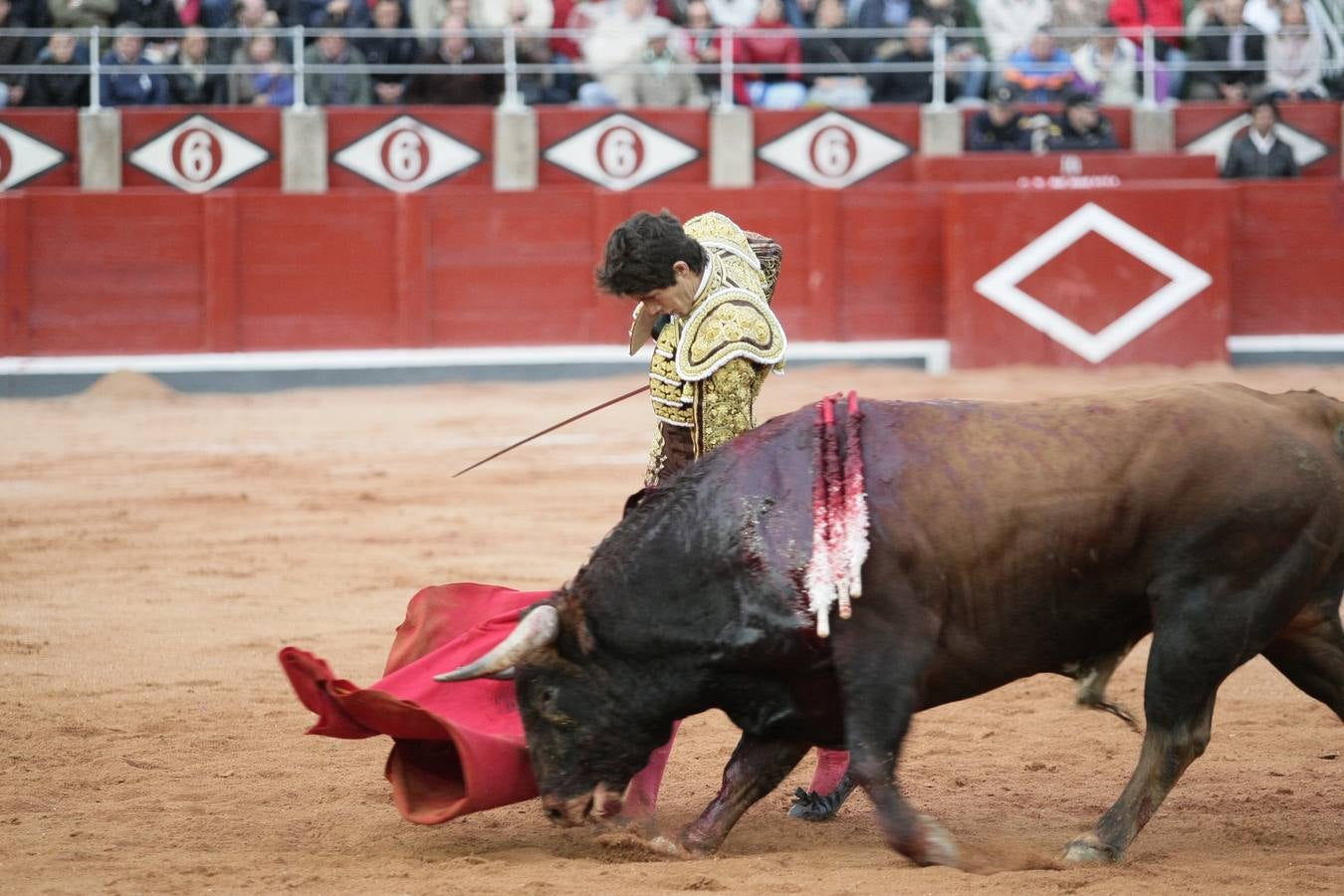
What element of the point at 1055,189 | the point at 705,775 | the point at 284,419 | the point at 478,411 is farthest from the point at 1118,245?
the point at 705,775

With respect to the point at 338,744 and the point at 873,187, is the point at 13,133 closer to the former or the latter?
the point at 873,187

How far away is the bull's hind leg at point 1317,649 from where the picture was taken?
139 inches

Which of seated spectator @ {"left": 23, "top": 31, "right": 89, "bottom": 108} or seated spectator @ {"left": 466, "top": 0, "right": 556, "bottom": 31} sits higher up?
seated spectator @ {"left": 466, "top": 0, "right": 556, "bottom": 31}

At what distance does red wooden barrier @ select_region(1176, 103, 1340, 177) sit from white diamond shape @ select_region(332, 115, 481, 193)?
4747 millimetres

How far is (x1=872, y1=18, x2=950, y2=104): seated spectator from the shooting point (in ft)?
38.1

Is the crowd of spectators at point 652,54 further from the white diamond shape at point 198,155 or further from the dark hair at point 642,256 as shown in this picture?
the dark hair at point 642,256

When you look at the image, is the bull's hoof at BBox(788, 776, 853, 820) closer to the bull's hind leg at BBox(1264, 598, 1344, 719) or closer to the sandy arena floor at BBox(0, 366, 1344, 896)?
the sandy arena floor at BBox(0, 366, 1344, 896)

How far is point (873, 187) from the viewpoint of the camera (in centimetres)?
1115

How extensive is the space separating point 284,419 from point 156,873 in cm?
667

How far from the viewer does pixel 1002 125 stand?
11320 millimetres

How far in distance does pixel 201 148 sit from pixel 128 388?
1.68 m

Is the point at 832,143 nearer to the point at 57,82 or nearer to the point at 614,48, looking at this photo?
the point at 614,48

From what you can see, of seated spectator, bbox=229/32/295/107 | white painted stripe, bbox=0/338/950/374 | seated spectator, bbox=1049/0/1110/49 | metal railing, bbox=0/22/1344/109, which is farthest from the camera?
seated spectator, bbox=1049/0/1110/49

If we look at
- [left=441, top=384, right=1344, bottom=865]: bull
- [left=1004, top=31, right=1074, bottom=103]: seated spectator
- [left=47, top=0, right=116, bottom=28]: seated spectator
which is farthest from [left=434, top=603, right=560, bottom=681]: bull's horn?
[left=47, top=0, right=116, bottom=28]: seated spectator
